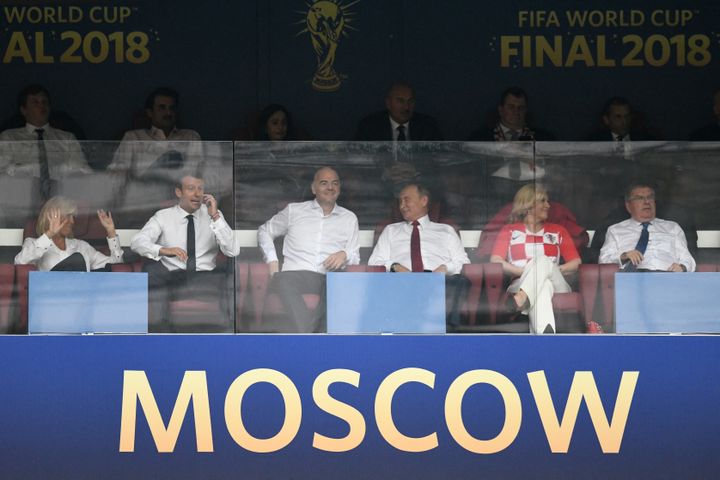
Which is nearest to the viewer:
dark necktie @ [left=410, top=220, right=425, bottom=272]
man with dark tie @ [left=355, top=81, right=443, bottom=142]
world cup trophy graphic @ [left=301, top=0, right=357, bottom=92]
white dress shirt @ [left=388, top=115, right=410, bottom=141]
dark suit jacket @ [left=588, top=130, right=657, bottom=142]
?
dark necktie @ [left=410, top=220, right=425, bottom=272]

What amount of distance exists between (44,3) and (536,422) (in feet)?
17.1

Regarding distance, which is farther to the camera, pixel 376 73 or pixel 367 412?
pixel 376 73

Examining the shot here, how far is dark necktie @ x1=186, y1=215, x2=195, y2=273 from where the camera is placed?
6.20 metres

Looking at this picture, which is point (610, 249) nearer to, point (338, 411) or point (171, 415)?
point (338, 411)

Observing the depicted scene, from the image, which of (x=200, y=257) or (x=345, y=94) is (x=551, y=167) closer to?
(x=200, y=257)

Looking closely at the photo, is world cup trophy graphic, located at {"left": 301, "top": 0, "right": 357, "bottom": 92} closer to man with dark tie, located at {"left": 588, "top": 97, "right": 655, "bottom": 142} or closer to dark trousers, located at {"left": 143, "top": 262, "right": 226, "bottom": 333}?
man with dark tie, located at {"left": 588, "top": 97, "right": 655, "bottom": 142}

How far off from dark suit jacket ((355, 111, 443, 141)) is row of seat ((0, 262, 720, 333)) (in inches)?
97.3

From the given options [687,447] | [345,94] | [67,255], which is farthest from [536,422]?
[345,94]

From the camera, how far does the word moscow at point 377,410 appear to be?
6113mm

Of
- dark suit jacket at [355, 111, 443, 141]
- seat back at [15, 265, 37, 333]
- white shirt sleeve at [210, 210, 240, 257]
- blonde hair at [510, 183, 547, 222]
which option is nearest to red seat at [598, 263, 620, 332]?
blonde hair at [510, 183, 547, 222]

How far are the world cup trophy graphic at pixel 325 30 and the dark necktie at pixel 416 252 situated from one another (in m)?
3.54

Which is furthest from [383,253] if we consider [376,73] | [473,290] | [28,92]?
[376,73]

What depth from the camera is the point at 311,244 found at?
6.23 metres

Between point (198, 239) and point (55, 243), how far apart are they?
26.0 inches
